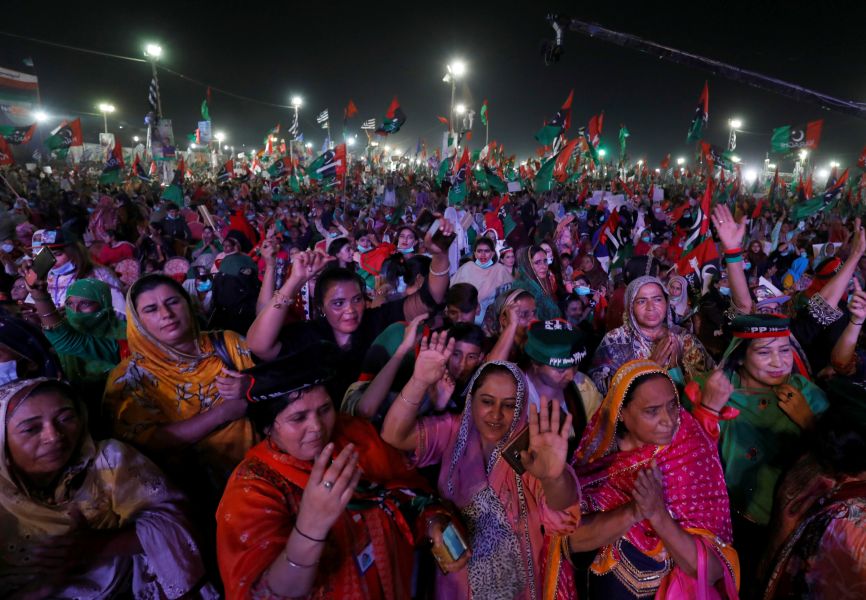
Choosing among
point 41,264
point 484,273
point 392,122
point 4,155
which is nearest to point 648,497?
point 41,264

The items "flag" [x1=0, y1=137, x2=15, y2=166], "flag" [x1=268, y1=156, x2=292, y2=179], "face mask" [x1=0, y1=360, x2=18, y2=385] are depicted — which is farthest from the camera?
"flag" [x1=268, y1=156, x2=292, y2=179]

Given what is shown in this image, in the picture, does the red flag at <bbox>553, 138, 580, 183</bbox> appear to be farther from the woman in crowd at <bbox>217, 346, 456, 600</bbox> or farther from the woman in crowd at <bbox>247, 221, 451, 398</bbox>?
the woman in crowd at <bbox>217, 346, 456, 600</bbox>

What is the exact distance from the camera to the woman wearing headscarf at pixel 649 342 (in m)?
3.25

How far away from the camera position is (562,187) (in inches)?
930

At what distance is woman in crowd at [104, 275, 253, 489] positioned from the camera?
2.30m

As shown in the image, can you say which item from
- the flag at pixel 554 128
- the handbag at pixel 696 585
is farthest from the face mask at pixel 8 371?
the flag at pixel 554 128

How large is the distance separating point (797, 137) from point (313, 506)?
17.9 meters

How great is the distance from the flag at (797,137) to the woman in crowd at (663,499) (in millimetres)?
15787

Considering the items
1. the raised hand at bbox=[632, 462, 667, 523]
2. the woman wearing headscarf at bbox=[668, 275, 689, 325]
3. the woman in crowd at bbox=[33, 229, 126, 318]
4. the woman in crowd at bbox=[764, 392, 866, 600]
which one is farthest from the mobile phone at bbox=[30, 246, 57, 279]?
the woman wearing headscarf at bbox=[668, 275, 689, 325]

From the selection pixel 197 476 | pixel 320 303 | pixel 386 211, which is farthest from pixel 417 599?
pixel 386 211

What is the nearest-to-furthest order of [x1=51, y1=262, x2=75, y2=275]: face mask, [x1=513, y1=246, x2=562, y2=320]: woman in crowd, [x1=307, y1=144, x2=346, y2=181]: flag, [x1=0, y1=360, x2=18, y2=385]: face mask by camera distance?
[x1=0, y1=360, x2=18, y2=385]: face mask → [x1=51, y1=262, x2=75, y2=275]: face mask → [x1=513, y1=246, x2=562, y2=320]: woman in crowd → [x1=307, y1=144, x2=346, y2=181]: flag

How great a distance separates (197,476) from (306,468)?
1041 mm

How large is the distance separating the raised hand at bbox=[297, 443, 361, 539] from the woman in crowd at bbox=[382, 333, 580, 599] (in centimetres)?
67

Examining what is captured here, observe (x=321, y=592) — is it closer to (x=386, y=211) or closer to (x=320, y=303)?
(x=320, y=303)
